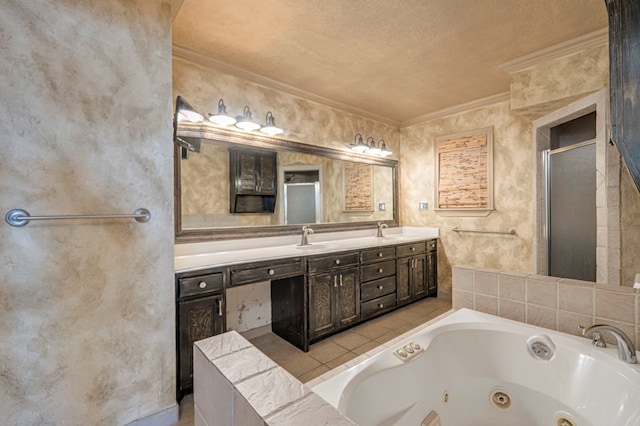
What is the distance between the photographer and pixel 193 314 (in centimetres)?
173

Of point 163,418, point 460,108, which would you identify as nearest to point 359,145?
point 460,108

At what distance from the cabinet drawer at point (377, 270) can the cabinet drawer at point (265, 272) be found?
0.76 metres

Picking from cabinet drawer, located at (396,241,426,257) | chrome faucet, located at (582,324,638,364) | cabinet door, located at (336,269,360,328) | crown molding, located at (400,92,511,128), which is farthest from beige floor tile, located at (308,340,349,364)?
crown molding, located at (400,92,511,128)

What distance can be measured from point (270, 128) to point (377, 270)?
1.74 metres

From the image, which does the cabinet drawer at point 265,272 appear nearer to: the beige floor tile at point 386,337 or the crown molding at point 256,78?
the beige floor tile at point 386,337

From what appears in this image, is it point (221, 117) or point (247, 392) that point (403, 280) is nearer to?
point (221, 117)

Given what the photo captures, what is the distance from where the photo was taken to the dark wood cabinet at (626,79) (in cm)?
84

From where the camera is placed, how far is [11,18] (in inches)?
46.2

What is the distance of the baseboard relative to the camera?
1.45 m

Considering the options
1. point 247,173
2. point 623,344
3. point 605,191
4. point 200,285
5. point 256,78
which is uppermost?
point 256,78

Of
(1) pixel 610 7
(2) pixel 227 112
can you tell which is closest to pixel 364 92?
(2) pixel 227 112

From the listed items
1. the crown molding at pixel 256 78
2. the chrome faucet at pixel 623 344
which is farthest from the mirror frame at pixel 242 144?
the chrome faucet at pixel 623 344

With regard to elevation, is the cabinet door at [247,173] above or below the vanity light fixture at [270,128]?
below

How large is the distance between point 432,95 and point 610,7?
2.15 metres
